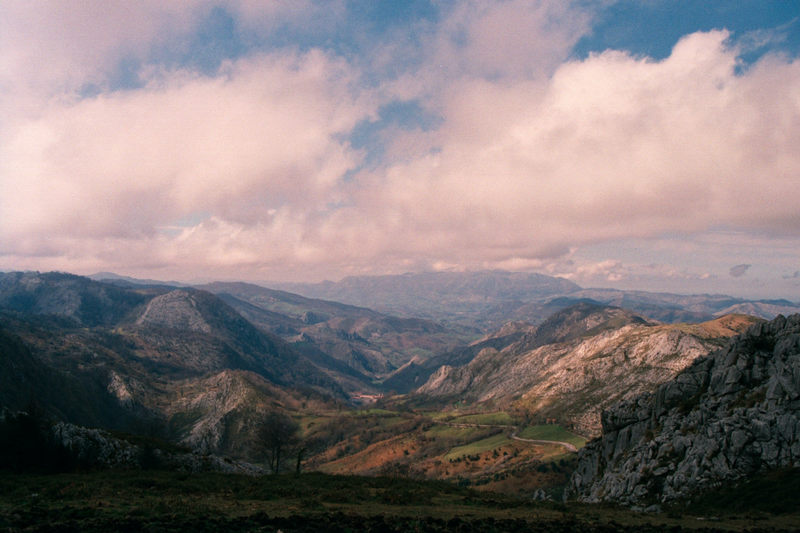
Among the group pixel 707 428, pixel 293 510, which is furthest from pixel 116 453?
pixel 707 428

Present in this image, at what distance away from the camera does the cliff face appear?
5300 centimetres

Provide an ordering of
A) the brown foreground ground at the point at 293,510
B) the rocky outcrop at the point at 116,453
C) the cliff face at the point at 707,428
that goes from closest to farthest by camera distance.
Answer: the brown foreground ground at the point at 293,510 < the cliff face at the point at 707,428 < the rocky outcrop at the point at 116,453

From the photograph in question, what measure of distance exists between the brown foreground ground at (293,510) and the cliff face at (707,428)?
5.92 metres

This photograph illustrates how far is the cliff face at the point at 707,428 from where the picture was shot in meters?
53.0

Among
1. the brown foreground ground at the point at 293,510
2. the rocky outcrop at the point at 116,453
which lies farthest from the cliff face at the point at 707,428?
the rocky outcrop at the point at 116,453

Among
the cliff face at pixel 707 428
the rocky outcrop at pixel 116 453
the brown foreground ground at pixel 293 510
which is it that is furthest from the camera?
the rocky outcrop at pixel 116 453

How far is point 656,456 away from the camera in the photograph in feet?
217

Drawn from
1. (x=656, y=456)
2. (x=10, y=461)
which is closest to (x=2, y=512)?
(x=10, y=461)

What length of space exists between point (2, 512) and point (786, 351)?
100 m

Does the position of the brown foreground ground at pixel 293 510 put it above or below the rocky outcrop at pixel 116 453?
above

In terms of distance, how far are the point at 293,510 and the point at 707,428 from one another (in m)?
60.5

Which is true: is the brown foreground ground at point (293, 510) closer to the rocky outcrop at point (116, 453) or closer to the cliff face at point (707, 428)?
the cliff face at point (707, 428)

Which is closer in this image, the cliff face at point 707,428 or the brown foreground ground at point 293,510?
the brown foreground ground at point 293,510

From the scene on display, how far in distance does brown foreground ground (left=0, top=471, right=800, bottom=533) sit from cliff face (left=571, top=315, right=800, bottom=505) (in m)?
5.92
